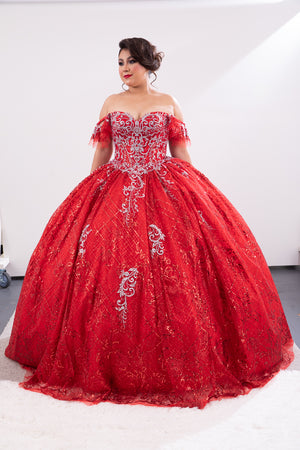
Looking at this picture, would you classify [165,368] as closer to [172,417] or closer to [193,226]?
[172,417]

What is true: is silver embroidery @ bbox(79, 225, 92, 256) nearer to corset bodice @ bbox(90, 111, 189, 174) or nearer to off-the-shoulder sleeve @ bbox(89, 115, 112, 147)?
corset bodice @ bbox(90, 111, 189, 174)

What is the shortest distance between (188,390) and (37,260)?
34.3 inches

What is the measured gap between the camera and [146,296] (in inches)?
70.2

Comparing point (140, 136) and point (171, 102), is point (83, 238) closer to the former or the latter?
point (140, 136)

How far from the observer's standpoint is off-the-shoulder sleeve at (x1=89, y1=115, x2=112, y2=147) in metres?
2.19

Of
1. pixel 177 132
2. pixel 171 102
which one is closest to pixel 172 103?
pixel 171 102

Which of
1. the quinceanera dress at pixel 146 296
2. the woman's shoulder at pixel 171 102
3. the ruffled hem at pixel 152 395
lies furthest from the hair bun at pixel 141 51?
the ruffled hem at pixel 152 395

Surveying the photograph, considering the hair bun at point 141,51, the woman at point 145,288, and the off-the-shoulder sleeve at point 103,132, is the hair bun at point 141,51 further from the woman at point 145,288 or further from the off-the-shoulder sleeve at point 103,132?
the off-the-shoulder sleeve at point 103,132

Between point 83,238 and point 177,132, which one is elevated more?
point 177,132

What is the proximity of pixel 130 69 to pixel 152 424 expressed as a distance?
151cm

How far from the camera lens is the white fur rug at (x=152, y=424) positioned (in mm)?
1534

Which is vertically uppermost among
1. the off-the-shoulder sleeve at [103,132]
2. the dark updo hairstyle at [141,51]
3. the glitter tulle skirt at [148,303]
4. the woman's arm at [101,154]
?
the dark updo hairstyle at [141,51]

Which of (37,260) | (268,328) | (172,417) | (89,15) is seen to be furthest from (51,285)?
(89,15)

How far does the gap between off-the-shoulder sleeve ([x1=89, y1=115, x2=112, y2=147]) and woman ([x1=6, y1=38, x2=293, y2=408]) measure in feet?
0.04
